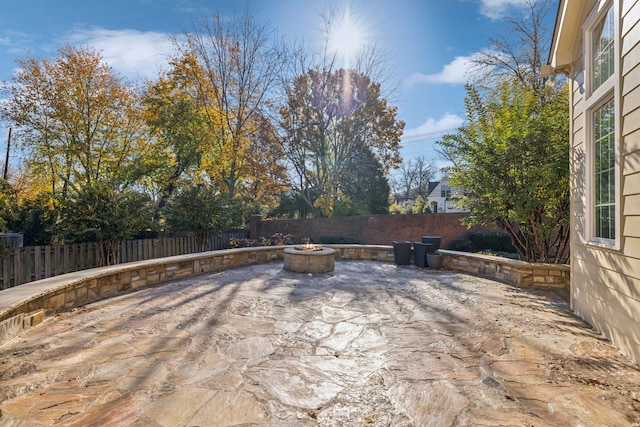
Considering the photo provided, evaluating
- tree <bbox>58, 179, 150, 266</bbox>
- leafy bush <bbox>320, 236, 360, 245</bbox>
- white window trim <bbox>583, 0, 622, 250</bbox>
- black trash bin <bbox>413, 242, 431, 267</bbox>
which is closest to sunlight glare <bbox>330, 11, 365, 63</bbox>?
leafy bush <bbox>320, 236, 360, 245</bbox>

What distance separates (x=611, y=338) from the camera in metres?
3.19

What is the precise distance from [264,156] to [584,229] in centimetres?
1472

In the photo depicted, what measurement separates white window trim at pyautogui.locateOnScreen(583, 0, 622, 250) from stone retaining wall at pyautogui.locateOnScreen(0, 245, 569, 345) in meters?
2.27

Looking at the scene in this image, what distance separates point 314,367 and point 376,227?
12.4 m

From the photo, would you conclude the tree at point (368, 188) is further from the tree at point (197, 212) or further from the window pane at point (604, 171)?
the window pane at point (604, 171)

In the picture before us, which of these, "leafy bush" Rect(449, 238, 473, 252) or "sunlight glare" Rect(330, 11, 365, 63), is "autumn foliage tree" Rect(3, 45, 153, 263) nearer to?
"sunlight glare" Rect(330, 11, 365, 63)

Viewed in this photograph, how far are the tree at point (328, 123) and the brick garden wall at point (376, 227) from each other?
1662mm

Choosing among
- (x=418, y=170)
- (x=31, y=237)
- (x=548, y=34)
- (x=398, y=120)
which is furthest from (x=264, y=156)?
(x=418, y=170)

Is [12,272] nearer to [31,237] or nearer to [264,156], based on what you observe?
[31,237]

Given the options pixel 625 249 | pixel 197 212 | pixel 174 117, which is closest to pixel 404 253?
pixel 625 249

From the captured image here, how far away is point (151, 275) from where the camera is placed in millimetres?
5582

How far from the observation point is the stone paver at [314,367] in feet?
6.40

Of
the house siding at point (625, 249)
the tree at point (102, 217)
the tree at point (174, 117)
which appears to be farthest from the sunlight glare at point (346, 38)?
the house siding at point (625, 249)

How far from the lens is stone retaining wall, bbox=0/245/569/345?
327cm
